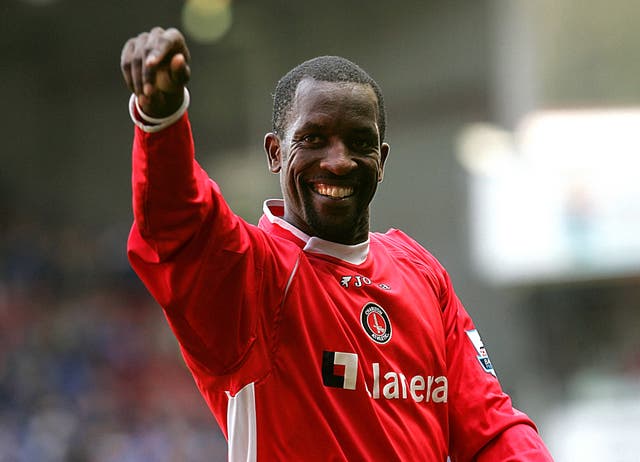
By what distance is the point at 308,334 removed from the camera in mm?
2355

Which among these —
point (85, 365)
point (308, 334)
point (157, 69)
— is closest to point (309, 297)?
point (308, 334)

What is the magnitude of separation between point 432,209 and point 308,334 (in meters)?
12.0

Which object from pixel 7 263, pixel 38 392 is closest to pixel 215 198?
pixel 38 392

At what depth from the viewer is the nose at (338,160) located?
2420mm

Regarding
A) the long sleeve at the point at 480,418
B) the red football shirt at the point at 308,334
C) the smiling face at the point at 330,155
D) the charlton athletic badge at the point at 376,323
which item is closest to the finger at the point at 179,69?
the red football shirt at the point at 308,334

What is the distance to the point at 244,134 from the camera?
54.6 feet

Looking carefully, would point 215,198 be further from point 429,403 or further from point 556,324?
point 556,324

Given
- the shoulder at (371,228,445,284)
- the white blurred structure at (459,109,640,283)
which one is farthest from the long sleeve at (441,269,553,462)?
the white blurred structure at (459,109,640,283)

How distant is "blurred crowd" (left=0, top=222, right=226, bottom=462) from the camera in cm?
1126

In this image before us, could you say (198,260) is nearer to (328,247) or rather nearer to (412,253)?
(328,247)

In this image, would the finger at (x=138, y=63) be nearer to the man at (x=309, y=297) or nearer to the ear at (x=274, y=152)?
the man at (x=309, y=297)

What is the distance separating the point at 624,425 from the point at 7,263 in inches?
341

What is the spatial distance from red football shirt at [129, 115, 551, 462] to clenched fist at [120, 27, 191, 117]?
0.22 feet

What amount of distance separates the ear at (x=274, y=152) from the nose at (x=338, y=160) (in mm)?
195
